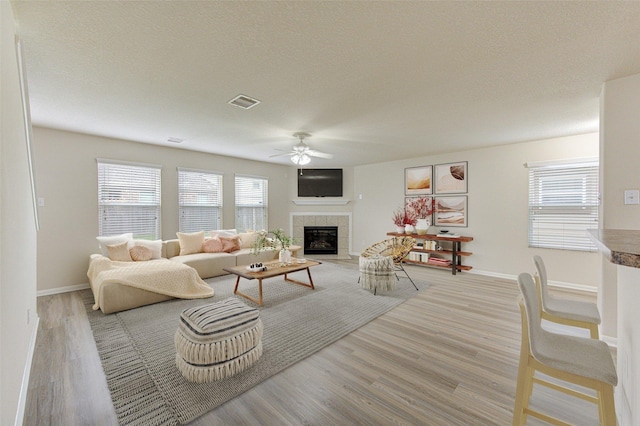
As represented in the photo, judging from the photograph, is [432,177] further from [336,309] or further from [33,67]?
[33,67]

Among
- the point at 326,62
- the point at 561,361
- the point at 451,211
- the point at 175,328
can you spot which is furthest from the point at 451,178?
the point at 175,328

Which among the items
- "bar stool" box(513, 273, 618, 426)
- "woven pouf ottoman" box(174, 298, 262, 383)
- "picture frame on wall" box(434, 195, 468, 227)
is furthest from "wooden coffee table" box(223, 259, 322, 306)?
"picture frame on wall" box(434, 195, 468, 227)

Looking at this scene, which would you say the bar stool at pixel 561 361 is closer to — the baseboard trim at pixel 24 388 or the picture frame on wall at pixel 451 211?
the baseboard trim at pixel 24 388

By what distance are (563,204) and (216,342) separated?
5.53 metres

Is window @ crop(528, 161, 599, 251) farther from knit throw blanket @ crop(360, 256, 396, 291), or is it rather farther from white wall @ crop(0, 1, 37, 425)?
white wall @ crop(0, 1, 37, 425)

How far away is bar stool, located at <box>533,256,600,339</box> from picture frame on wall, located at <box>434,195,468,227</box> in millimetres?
3855

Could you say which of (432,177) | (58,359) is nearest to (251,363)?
(58,359)

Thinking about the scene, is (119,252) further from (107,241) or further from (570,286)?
(570,286)

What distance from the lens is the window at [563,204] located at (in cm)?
429

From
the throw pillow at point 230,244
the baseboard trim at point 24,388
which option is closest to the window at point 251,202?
the throw pillow at point 230,244

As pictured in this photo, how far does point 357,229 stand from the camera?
757 centimetres

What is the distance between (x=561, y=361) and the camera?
4.19 feet

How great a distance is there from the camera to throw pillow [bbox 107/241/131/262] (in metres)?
4.27

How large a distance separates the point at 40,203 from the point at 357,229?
635 centimetres
